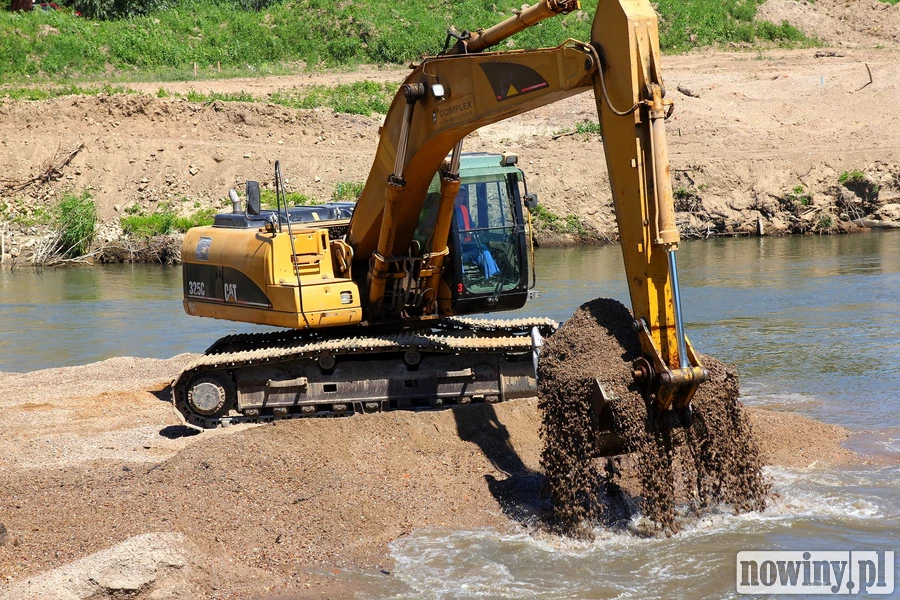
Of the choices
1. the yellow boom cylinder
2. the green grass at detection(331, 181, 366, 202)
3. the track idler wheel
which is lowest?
the track idler wheel

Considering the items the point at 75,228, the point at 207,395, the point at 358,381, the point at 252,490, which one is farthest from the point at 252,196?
the point at 75,228

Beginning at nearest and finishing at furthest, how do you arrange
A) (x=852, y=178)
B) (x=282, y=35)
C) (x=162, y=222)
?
(x=162, y=222) < (x=852, y=178) < (x=282, y=35)

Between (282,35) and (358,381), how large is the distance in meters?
30.5

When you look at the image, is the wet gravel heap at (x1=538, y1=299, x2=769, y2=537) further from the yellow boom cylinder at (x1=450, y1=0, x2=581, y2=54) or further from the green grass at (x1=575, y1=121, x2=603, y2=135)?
the green grass at (x1=575, y1=121, x2=603, y2=135)

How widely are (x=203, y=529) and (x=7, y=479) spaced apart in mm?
2173

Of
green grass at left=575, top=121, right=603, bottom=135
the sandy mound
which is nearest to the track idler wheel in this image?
green grass at left=575, top=121, right=603, bottom=135

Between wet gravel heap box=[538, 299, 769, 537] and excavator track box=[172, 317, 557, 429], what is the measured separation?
254 centimetres

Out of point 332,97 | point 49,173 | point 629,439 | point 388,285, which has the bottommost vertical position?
point 629,439

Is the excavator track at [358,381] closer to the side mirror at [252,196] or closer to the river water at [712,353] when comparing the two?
the side mirror at [252,196]

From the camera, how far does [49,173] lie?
2897 cm

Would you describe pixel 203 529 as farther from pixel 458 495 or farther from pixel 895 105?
pixel 895 105

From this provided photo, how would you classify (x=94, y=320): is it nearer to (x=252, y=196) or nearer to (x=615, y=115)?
(x=252, y=196)

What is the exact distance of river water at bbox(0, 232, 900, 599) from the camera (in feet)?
23.5

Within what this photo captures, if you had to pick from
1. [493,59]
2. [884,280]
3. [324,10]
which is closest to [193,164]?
A: [324,10]
